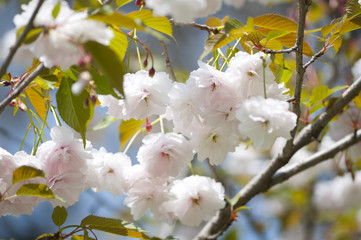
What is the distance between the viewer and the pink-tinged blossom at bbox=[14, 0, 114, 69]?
21.9 inches

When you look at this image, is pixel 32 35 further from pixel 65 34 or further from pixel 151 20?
pixel 151 20

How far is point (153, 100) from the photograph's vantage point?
82 centimetres

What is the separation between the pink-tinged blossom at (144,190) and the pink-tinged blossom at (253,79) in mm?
285

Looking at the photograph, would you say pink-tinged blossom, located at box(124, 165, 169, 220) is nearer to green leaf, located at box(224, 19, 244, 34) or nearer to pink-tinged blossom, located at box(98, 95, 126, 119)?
pink-tinged blossom, located at box(98, 95, 126, 119)

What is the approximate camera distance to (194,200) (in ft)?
3.13

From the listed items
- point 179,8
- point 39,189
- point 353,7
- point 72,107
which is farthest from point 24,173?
point 353,7

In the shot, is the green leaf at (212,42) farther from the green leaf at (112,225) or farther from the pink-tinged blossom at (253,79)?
the green leaf at (112,225)

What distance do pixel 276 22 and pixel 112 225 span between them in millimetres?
538

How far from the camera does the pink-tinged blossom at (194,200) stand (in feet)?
3.08

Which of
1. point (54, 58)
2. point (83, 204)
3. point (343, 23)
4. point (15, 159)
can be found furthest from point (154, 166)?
point (83, 204)

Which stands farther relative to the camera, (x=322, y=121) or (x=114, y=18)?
(x=322, y=121)

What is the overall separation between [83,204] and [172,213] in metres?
3.11

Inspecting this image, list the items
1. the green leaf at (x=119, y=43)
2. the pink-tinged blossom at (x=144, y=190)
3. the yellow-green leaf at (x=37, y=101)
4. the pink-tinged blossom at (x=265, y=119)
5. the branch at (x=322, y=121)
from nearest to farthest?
the pink-tinged blossom at (x=265, y=119) → the green leaf at (x=119, y=43) → the pink-tinged blossom at (x=144, y=190) → the yellow-green leaf at (x=37, y=101) → the branch at (x=322, y=121)

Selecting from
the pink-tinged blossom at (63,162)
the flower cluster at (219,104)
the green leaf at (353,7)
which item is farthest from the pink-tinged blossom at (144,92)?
the green leaf at (353,7)
